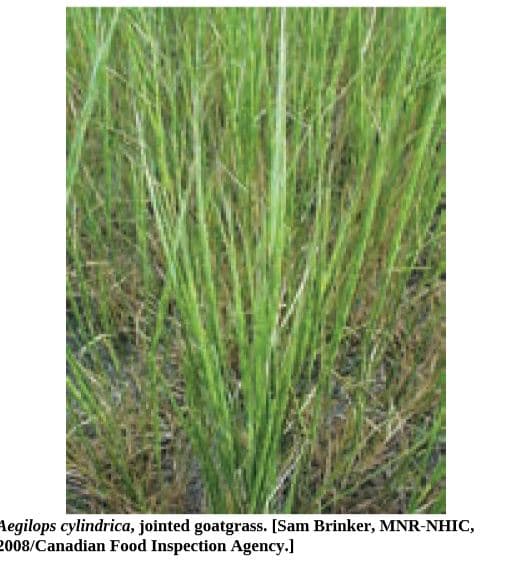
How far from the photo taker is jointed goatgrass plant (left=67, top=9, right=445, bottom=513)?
785 millimetres

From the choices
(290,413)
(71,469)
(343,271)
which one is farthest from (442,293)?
(71,469)

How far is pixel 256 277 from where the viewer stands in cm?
78

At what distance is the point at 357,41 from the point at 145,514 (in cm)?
73

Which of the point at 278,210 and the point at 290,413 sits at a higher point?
the point at 278,210

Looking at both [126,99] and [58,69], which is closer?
[58,69]

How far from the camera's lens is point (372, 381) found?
937 mm

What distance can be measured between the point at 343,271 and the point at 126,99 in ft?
1.34

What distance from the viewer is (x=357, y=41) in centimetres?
108

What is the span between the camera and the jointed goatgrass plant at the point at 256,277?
785 millimetres
